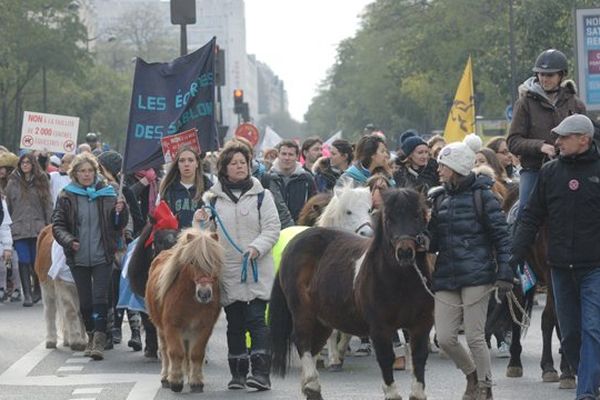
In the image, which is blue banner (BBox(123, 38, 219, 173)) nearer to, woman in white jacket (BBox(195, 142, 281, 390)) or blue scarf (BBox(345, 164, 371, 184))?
blue scarf (BBox(345, 164, 371, 184))

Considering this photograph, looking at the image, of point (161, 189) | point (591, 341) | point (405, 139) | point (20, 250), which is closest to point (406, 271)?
point (591, 341)

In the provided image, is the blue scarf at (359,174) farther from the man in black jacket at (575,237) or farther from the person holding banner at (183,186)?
the man in black jacket at (575,237)

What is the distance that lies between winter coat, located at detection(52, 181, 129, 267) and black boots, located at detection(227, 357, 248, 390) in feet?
9.44

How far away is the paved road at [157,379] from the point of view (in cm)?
1204

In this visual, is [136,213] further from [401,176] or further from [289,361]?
[289,361]

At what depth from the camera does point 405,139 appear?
50.0ft

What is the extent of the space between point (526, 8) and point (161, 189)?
125 ft

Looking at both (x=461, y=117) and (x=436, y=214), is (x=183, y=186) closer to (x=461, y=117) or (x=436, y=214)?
(x=436, y=214)

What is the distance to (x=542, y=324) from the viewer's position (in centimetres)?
1258

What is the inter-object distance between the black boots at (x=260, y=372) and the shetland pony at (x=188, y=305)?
1.25 feet

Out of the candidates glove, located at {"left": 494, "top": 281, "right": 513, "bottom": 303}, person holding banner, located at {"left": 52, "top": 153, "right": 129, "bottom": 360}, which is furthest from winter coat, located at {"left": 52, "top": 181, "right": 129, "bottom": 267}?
glove, located at {"left": 494, "top": 281, "right": 513, "bottom": 303}

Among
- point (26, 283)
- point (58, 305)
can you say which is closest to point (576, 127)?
point (58, 305)

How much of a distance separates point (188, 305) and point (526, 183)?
2.64 meters

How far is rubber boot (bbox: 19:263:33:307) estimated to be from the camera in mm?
21536
